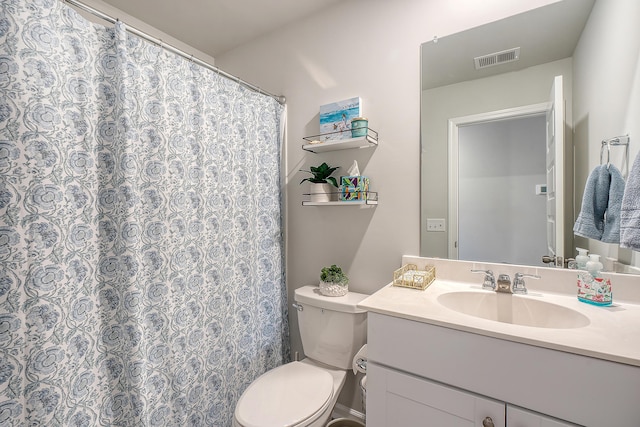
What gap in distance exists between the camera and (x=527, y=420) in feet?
2.57

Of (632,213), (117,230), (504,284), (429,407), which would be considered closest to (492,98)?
(632,213)

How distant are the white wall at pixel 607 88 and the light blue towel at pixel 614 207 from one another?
3cm

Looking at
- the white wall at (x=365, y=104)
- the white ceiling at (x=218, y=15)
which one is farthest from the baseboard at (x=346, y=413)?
the white ceiling at (x=218, y=15)

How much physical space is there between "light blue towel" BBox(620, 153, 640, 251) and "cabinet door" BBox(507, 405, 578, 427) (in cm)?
52

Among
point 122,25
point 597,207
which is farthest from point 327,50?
point 597,207

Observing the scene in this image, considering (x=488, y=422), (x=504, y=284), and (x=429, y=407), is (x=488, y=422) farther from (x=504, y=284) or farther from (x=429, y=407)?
(x=504, y=284)

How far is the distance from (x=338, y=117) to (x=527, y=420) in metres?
1.47

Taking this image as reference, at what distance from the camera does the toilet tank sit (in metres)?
1.43

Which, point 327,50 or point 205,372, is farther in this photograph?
point 327,50

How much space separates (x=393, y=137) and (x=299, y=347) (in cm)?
143

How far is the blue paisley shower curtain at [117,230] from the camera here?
853 millimetres

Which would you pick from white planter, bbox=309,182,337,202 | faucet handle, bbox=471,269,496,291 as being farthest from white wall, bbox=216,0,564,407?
faucet handle, bbox=471,269,496,291

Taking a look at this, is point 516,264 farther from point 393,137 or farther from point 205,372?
point 205,372

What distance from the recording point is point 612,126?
1032mm
